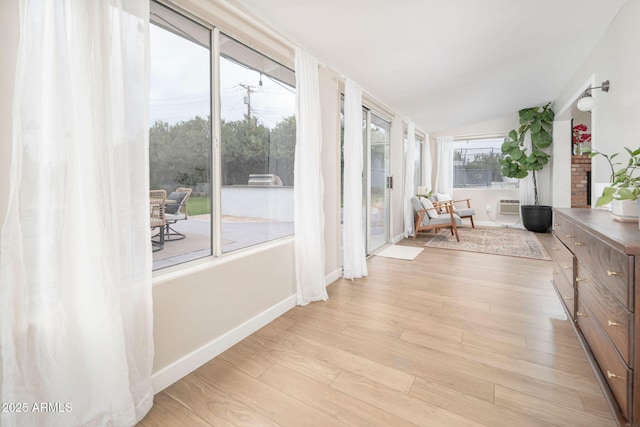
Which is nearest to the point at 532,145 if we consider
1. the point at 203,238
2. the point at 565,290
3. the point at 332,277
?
the point at 565,290

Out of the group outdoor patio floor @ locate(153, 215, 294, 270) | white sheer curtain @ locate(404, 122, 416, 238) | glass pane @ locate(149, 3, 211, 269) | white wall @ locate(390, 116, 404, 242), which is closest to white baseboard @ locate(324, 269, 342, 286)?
outdoor patio floor @ locate(153, 215, 294, 270)

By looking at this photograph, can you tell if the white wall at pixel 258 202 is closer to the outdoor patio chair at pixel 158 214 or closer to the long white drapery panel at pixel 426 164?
the outdoor patio chair at pixel 158 214

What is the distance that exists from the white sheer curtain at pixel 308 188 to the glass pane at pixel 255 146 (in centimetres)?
19

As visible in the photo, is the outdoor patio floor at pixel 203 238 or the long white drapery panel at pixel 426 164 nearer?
the outdoor patio floor at pixel 203 238

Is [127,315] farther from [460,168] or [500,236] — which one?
[460,168]

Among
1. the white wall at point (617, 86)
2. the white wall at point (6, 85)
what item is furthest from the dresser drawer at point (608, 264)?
the white wall at point (6, 85)

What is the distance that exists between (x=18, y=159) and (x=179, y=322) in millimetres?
1069

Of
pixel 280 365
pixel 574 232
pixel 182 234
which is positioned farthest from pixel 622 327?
pixel 182 234

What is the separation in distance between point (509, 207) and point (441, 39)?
5397 millimetres

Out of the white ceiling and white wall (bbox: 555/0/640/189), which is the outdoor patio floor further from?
white wall (bbox: 555/0/640/189)

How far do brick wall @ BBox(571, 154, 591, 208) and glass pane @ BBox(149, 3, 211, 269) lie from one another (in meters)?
6.51

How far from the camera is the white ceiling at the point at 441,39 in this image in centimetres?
210

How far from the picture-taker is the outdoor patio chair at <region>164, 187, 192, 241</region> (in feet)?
5.78

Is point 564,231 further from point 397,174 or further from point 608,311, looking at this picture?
point 397,174
